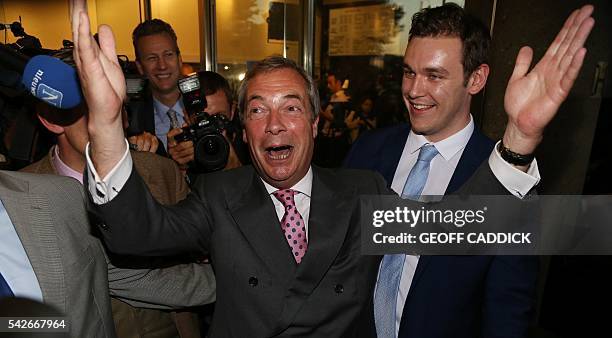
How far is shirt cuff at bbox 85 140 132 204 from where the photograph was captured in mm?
1027

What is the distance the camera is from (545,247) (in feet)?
11.6

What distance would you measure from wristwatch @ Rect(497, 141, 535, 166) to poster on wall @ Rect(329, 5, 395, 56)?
374 centimetres

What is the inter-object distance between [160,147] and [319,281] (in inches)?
66.7

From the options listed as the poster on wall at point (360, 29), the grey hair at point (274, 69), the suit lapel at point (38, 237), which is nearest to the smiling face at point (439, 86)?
the grey hair at point (274, 69)

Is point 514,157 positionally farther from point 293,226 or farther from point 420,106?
point 293,226

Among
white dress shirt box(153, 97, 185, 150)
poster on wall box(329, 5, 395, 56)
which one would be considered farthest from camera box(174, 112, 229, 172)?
poster on wall box(329, 5, 395, 56)

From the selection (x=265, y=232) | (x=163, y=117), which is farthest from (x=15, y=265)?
(x=163, y=117)

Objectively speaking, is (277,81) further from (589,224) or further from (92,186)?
(589,224)

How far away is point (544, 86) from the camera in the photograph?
1.17 meters

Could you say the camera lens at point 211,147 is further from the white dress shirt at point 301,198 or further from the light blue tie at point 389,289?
the light blue tie at point 389,289

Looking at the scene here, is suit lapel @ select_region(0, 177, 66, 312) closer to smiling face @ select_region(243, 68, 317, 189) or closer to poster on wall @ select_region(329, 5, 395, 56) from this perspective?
smiling face @ select_region(243, 68, 317, 189)

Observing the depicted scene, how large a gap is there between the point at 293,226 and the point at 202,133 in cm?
83

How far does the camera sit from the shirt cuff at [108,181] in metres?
1.03

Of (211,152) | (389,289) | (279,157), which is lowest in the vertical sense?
(389,289)
